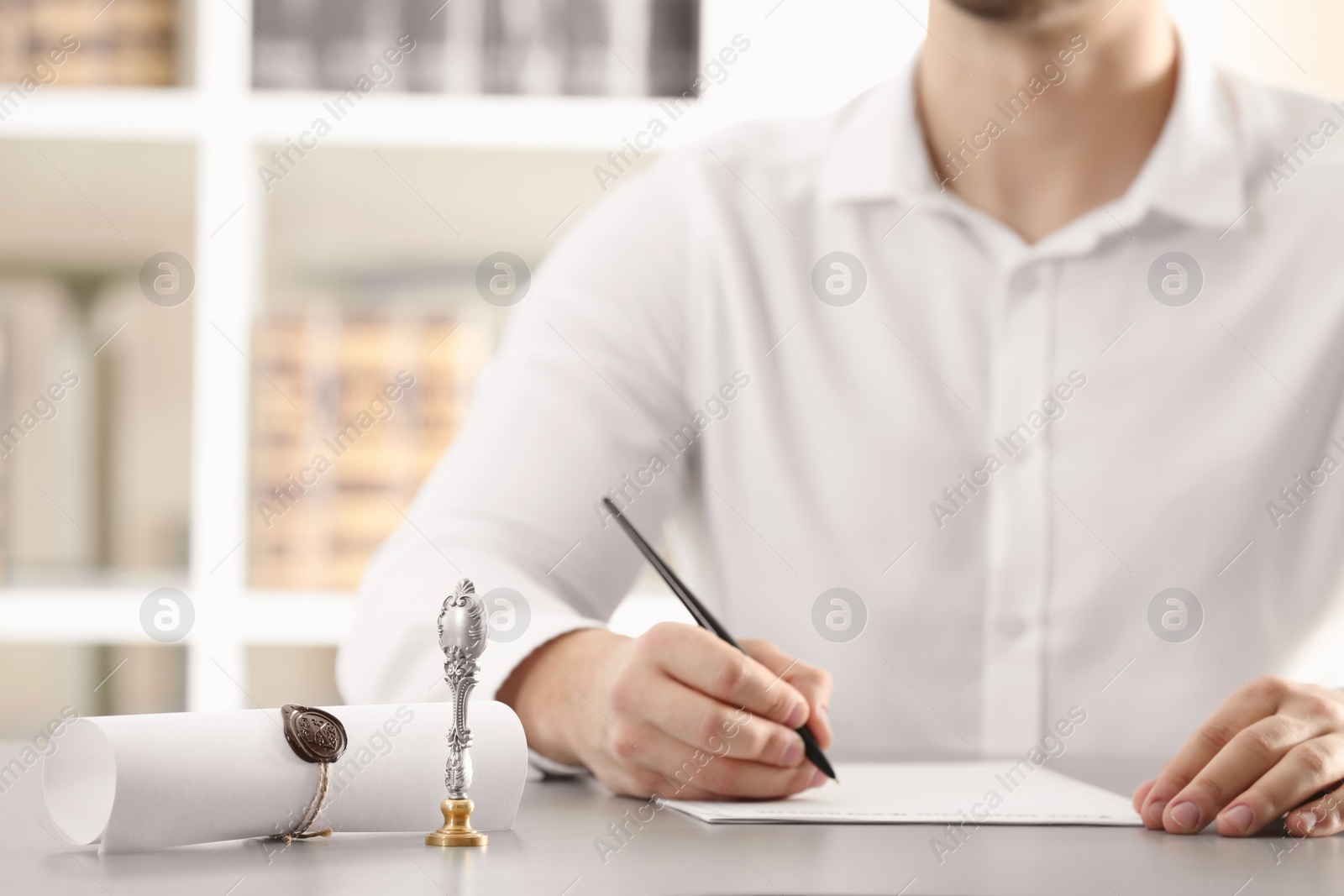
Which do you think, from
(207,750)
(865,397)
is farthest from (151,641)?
(207,750)

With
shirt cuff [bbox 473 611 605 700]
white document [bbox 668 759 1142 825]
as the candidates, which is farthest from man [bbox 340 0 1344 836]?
white document [bbox 668 759 1142 825]

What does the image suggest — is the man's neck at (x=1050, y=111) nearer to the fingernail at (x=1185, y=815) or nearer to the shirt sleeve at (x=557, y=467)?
the shirt sleeve at (x=557, y=467)

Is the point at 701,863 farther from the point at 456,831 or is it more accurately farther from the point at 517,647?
the point at 517,647

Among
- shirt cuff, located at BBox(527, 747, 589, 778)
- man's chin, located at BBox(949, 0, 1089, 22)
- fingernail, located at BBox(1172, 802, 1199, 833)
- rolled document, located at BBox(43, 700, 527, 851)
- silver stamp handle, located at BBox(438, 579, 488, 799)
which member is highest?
man's chin, located at BBox(949, 0, 1089, 22)

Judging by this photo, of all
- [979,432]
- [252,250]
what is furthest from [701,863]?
[252,250]

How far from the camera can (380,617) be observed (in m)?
1.03

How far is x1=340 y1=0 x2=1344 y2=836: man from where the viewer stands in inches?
48.1

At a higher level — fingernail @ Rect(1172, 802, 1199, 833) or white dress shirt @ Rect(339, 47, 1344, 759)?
white dress shirt @ Rect(339, 47, 1344, 759)

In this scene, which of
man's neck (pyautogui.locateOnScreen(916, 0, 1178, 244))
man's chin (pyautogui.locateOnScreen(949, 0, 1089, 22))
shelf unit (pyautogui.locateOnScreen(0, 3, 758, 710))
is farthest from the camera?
shelf unit (pyautogui.locateOnScreen(0, 3, 758, 710))

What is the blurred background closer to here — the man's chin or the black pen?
the man's chin

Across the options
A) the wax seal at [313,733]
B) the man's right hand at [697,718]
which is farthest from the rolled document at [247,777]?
the man's right hand at [697,718]

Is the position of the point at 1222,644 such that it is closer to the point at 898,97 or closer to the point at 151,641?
the point at 898,97

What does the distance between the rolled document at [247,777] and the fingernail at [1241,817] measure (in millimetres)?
366

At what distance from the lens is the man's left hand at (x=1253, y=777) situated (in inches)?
26.8
